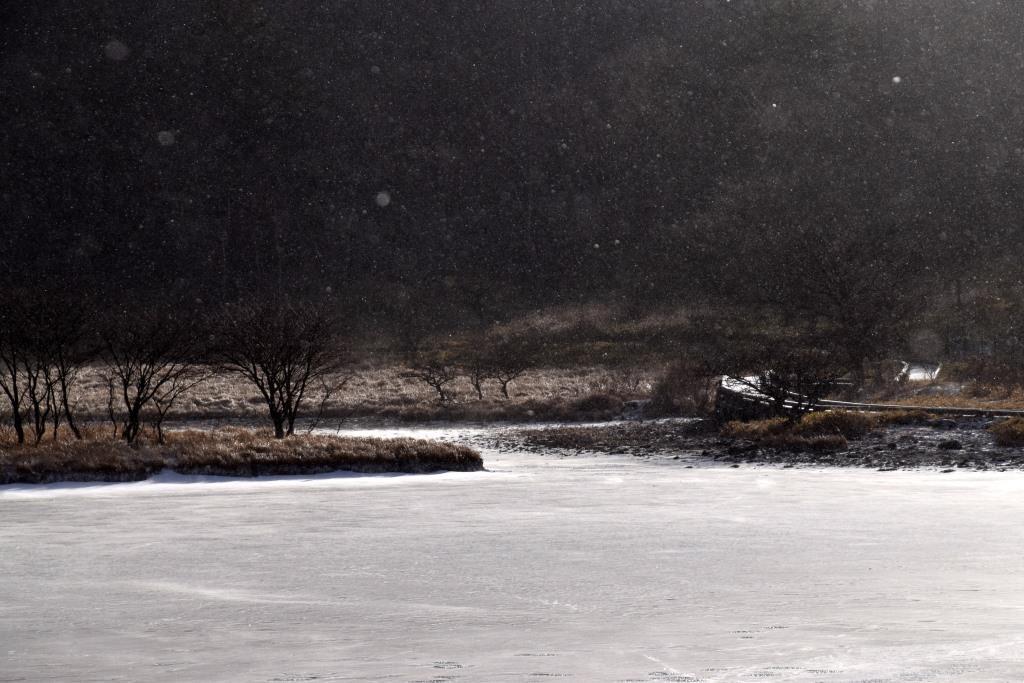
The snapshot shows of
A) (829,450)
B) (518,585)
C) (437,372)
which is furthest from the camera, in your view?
(437,372)

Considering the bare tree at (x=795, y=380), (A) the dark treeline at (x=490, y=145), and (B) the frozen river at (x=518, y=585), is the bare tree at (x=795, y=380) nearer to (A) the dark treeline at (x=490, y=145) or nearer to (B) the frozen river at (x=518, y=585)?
(B) the frozen river at (x=518, y=585)

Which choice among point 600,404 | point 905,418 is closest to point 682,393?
point 600,404

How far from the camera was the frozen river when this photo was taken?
8.44 m

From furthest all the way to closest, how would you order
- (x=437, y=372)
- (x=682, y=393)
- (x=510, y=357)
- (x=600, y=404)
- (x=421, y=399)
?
(x=510, y=357) → (x=437, y=372) → (x=421, y=399) → (x=600, y=404) → (x=682, y=393)

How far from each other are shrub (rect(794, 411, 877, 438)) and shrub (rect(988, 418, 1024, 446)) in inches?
126

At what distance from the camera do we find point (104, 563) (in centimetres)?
1284

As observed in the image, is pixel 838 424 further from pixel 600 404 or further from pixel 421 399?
pixel 421 399

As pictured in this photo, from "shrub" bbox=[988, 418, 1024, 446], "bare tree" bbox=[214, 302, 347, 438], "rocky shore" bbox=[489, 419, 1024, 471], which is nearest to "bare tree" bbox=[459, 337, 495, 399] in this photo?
"bare tree" bbox=[214, 302, 347, 438]

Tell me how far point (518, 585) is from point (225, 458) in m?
13.0

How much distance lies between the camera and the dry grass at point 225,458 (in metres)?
21.9

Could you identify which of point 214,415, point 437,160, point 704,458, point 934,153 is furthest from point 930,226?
point 704,458

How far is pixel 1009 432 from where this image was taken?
24.0m

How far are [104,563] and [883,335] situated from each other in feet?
132

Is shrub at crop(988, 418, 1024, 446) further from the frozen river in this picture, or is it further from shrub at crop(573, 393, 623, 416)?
shrub at crop(573, 393, 623, 416)
